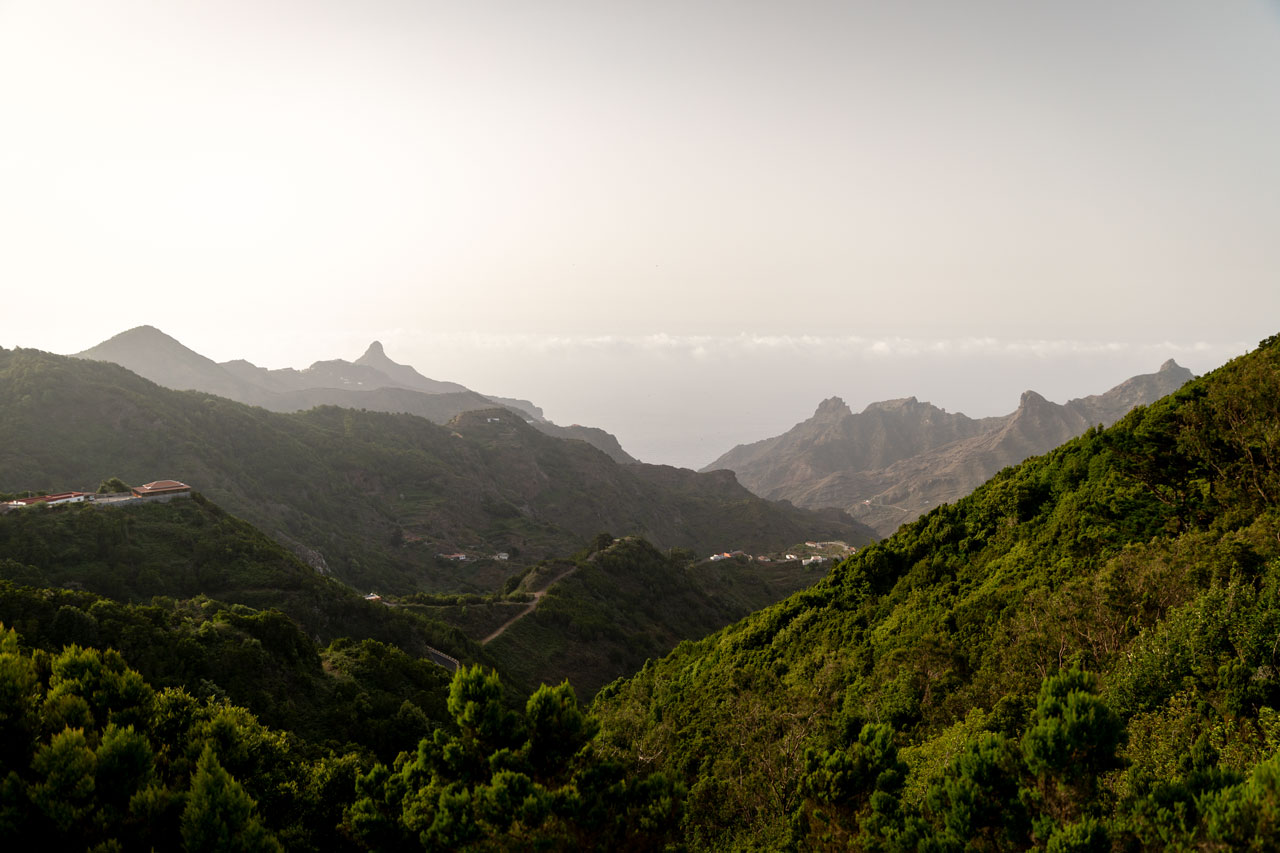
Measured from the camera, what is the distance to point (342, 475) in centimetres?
13900

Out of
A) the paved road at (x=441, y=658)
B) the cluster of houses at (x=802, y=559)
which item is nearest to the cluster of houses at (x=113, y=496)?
the paved road at (x=441, y=658)

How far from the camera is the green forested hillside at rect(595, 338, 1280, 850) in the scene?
44.4 feet

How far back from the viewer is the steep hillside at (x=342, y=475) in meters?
103

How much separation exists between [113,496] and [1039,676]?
86641mm

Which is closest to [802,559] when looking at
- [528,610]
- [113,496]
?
[528,610]

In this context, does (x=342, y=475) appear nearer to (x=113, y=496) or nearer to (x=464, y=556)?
(x=464, y=556)

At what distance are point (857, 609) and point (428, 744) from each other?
32603 mm

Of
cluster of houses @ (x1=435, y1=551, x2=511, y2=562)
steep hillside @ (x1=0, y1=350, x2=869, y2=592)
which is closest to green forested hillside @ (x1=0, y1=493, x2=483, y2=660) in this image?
steep hillside @ (x1=0, y1=350, x2=869, y2=592)

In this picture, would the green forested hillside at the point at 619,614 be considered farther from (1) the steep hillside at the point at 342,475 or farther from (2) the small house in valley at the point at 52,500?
(2) the small house in valley at the point at 52,500

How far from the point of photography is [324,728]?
3531 centimetres

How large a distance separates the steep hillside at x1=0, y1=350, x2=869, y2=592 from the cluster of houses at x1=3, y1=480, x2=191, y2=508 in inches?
1084

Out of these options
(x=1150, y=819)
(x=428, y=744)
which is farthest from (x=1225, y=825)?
(x=428, y=744)

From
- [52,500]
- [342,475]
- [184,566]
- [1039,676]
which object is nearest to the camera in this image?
[1039,676]

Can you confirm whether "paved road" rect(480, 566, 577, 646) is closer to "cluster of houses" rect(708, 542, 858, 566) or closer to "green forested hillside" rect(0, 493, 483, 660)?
"green forested hillside" rect(0, 493, 483, 660)
